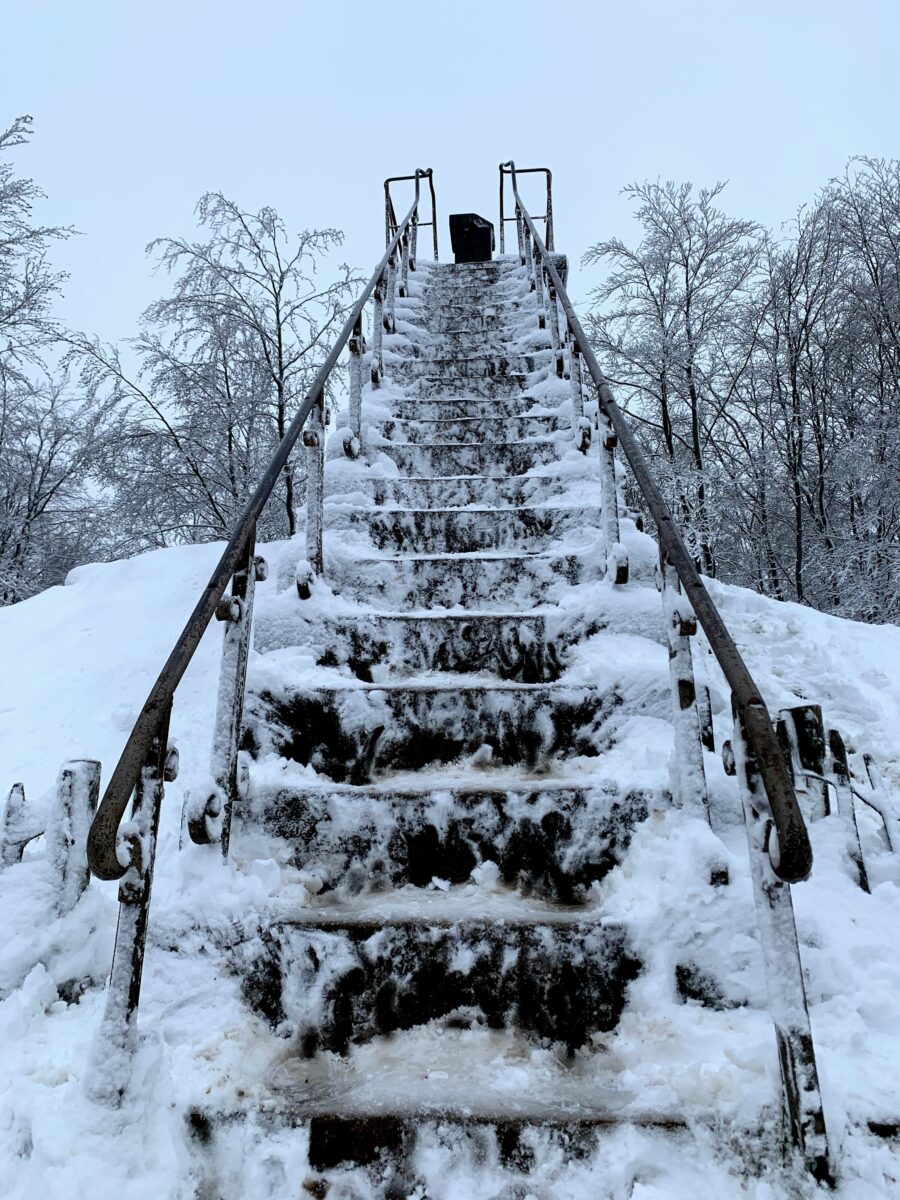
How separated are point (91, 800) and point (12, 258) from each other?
37.6ft

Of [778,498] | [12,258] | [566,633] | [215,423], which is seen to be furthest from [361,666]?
[778,498]

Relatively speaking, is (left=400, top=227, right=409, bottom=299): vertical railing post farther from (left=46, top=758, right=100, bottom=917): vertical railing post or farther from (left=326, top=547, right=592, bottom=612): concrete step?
(left=46, top=758, right=100, bottom=917): vertical railing post

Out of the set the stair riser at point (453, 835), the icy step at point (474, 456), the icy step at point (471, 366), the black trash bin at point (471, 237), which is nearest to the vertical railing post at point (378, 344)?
the icy step at point (471, 366)

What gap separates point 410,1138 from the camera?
1824 millimetres

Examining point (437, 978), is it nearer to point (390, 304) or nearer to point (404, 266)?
point (390, 304)

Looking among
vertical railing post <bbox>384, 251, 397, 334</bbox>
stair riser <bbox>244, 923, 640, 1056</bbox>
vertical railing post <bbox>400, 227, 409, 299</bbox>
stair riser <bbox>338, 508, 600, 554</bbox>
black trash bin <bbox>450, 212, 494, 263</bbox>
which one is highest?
black trash bin <bbox>450, 212, 494, 263</bbox>

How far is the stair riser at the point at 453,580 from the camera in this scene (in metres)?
4.15

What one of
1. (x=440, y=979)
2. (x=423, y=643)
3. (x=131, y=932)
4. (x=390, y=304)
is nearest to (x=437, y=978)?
(x=440, y=979)

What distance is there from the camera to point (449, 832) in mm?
2729

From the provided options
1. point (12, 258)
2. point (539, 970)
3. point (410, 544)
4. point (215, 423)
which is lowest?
point (539, 970)

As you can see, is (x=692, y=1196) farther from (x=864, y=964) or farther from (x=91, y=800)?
(x=91, y=800)

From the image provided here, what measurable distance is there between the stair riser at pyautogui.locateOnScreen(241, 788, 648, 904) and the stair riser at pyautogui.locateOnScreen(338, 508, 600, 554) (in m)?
2.13

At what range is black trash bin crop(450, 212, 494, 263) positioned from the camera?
43.8 ft

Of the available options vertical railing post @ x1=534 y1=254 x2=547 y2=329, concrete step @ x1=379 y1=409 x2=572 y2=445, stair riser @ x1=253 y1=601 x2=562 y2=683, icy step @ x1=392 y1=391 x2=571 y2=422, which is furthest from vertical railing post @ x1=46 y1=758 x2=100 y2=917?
vertical railing post @ x1=534 y1=254 x2=547 y2=329
